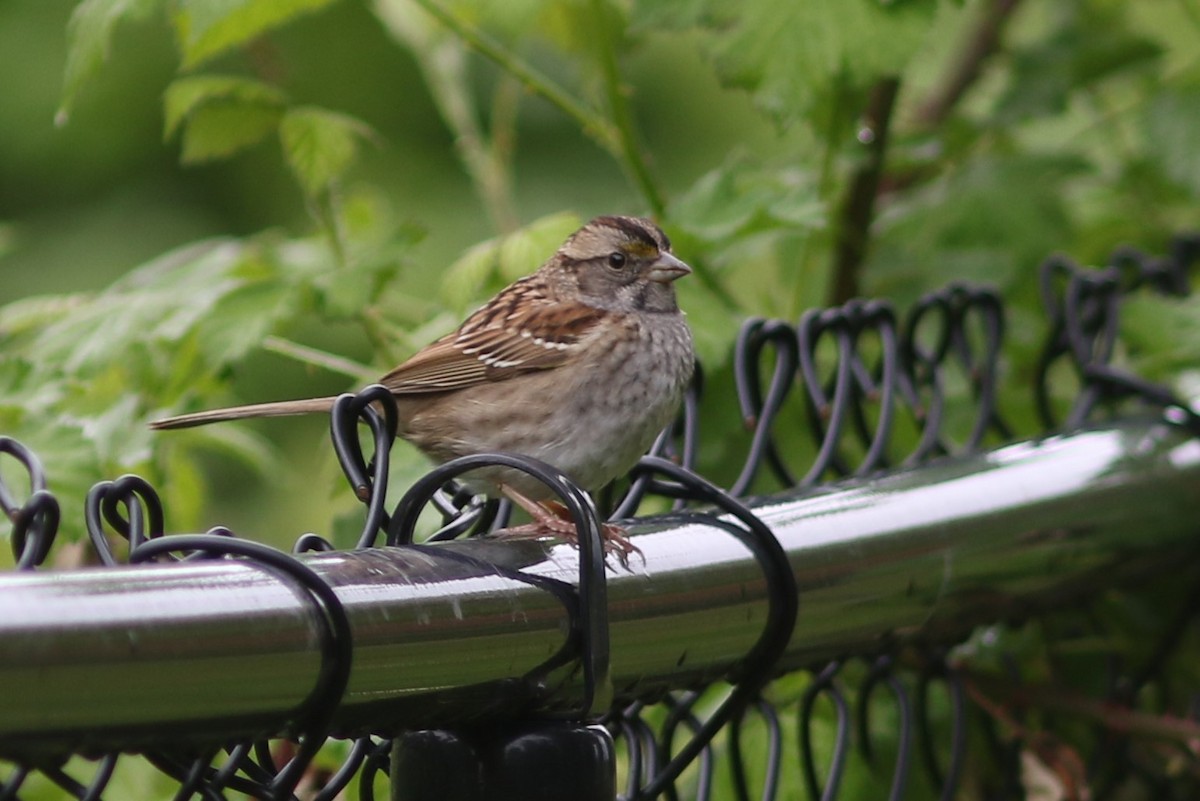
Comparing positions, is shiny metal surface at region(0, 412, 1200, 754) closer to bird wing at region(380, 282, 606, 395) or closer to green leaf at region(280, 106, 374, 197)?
bird wing at region(380, 282, 606, 395)

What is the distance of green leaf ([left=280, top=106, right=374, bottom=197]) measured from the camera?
1471 mm

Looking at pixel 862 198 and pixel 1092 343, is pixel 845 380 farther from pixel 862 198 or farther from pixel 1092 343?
pixel 862 198

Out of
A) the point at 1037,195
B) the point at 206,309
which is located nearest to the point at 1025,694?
the point at 1037,195

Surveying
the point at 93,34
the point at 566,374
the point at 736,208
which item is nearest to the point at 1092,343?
the point at 736,208

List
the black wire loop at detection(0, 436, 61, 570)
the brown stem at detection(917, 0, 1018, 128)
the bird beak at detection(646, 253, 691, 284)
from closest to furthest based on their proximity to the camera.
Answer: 1. the black wire loop at detection(0, 436, 61, 570)
2. the bird beak at detection(646, 253, 691, 284)
3. the brown stem at detection(917, 0, 1018, 128)

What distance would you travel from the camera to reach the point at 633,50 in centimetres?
195

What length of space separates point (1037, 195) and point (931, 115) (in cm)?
44

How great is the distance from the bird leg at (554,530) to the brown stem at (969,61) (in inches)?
46.0

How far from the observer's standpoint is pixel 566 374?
1.50 m

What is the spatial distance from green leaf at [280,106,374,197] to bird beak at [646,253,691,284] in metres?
0.33

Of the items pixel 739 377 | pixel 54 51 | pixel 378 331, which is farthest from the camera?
pixel 54 51

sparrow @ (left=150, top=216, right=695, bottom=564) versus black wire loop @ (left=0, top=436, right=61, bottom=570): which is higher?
sparrow @ (left=150, top=216, right=695, bottom=564)

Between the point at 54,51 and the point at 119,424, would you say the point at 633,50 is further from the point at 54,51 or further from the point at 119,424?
the point at 54,51

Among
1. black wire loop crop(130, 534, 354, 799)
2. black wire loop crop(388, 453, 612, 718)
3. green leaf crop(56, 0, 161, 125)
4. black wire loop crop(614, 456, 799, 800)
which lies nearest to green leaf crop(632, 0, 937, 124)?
green leaf crop(56, 0, 161, 125)
